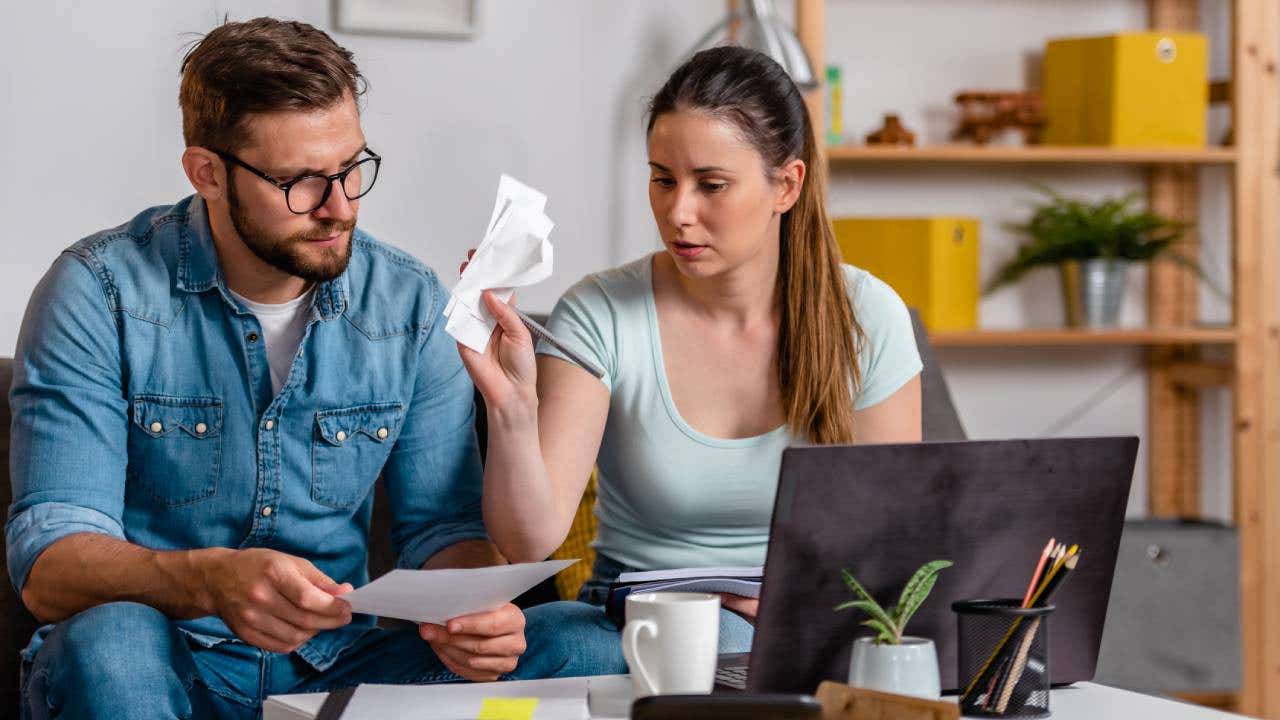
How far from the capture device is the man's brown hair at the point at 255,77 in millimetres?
1458

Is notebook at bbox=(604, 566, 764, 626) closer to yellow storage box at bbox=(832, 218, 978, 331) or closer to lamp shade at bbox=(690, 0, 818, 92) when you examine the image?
lamp shade at bbox=(690, 0, 818, 92)

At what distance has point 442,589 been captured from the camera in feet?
3.59

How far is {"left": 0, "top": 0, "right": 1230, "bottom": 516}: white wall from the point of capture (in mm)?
2477

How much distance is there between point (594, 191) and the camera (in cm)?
288

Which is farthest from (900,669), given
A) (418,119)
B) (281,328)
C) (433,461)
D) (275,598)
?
(418,119)

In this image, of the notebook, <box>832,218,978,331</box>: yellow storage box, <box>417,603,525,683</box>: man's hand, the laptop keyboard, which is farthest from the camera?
<box>832,218,978,331</box>: yellow storage box

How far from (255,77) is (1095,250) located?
2078 mm

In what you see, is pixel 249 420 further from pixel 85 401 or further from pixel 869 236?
pixel 869 236

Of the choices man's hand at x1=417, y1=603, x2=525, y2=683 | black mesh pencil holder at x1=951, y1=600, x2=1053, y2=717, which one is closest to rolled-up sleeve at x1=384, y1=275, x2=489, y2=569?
man's hand at x1=417, y1=603, x2=525, y2=683

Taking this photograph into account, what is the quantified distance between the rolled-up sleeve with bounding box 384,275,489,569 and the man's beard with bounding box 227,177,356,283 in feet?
0.58

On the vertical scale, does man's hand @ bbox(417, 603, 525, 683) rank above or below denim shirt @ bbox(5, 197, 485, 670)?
below

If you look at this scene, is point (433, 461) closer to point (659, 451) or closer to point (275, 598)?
point (659, 451)

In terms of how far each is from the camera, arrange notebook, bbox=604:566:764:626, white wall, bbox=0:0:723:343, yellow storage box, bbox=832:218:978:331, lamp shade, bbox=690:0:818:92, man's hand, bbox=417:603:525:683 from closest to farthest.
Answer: man's hand, bbox=417:603:525:683 < notebook, bbox=604:566:764:626 < white wall, bbox=0:0:723:343 < lamp shade, bbox=690:0:818:92 < yellow storage box, bbox=832:218:978:331

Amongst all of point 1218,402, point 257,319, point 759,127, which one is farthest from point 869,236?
point 257,319
